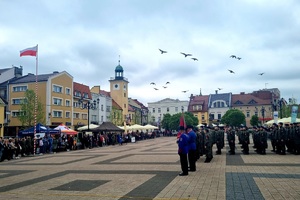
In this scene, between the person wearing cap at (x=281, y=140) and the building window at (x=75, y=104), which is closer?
the person wearing cap at (x=281, y=140)

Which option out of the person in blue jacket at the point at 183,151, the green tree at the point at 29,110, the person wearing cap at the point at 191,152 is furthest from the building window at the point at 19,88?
the person in blue jacket at the point at 183,151

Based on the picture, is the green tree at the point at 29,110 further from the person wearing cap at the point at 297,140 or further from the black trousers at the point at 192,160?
the black trousers at the point at 192,160

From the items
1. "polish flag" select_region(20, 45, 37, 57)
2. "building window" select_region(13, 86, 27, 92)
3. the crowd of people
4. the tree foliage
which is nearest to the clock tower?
the tree foliage

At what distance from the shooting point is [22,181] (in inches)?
430

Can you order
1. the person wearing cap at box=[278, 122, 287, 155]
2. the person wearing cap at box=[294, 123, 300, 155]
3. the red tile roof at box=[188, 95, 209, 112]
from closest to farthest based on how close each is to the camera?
the person wearing cap at box=[294, 123, 300, 155] < the person wearing cap at box=[278, 122, 287, 155] < the red tile roof at box=[188, 95, 209, 112]

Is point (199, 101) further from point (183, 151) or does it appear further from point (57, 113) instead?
point (183, 151)

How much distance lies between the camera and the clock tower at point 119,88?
A: 82662 mm

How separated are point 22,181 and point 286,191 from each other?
28.0 ft

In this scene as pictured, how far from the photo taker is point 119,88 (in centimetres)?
8294

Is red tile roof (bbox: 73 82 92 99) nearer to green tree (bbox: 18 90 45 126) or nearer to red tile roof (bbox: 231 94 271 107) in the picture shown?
green tree (bbox: 18 90 45 126)

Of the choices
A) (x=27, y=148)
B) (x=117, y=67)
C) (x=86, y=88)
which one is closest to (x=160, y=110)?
(x=117, y=67)

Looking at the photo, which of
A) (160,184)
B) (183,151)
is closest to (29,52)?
(183,151)

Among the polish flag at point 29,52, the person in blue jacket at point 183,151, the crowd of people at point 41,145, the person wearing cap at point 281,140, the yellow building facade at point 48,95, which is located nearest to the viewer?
the person in blue jacket at point 183,151

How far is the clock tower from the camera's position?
271 feet
